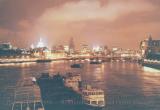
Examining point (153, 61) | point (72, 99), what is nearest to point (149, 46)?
point (153, 61)

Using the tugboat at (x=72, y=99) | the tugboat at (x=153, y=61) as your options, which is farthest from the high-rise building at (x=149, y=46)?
the tugboat at (x=72, y=99)

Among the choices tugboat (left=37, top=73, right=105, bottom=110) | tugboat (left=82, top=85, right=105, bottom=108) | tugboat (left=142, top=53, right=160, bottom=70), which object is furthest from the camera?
tugboat (left=142, top=53, right=160, bottom=70)

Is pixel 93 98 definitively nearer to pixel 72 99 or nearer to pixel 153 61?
pixel 72 99

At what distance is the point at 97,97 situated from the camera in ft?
65.3

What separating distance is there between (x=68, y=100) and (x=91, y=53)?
98829mm

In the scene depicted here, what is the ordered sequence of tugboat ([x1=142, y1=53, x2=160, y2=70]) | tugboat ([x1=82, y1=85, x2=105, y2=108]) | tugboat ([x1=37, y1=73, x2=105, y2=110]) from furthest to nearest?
tugboat ([x1=142, y1=53, x2=160, y2=70]) → tugboat ([x1=82, y1=85, x2=105, y2=108]) → tugboat ([x1=37, y1=73, x2=105, y2=110])

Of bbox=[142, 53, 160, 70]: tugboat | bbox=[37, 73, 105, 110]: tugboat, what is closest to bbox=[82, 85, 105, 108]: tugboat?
bbox=[37, 73, 105, 110]: tugboat

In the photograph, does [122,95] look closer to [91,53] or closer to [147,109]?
Result: [147,109]

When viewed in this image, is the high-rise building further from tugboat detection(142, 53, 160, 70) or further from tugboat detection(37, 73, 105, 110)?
tugboat detection(37, 73, 105, 110)

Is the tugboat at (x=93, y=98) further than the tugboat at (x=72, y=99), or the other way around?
the tugboat at (x=93, y=98)

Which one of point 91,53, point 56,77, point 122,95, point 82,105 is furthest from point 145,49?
point 82,105

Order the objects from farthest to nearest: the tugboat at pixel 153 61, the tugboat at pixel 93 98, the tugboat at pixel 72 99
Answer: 1. the tugboat at pixel 153 61
2. the tugboat at pixel 93 98
3. the tugboat at pixel 72 99

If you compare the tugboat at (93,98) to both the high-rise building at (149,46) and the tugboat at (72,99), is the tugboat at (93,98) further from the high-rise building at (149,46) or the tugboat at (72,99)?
the high-rise building at (149,46)

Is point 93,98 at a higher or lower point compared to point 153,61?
lower
